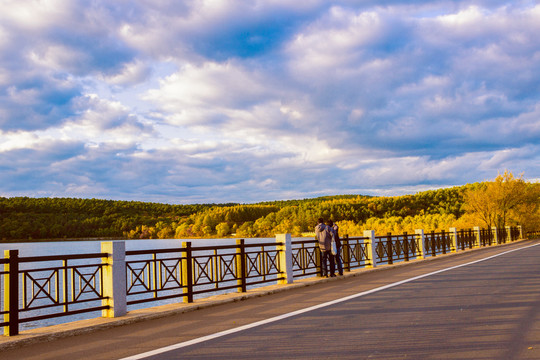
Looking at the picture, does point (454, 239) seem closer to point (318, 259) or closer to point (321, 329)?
point (318, 259)

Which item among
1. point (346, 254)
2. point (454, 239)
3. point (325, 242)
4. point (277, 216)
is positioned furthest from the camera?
point (277, 216)

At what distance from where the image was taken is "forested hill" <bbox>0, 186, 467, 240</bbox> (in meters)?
104

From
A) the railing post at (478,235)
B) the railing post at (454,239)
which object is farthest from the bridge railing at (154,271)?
the railing post at (478,235)

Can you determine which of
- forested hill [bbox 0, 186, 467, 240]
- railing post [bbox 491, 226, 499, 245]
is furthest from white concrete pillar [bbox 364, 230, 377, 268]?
forested hill [bbox 0, 186, 467, 240]

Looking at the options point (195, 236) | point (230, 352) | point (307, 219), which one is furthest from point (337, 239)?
point (195, 236)

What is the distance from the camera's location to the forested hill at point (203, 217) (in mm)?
104312

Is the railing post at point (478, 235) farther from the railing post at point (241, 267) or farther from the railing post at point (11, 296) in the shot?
the railing post at point (11, 296)

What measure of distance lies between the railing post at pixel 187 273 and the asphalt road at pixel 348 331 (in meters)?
0.79

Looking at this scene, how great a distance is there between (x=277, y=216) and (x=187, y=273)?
5054 inches

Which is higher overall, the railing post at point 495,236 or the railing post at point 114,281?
the railing post at point 114,281

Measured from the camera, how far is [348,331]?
22.7ft

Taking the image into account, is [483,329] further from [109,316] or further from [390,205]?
[390,205]

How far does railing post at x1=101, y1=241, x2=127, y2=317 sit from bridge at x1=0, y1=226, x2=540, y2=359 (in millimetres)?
305

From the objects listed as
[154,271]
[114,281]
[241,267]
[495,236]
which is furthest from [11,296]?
[495,236]
